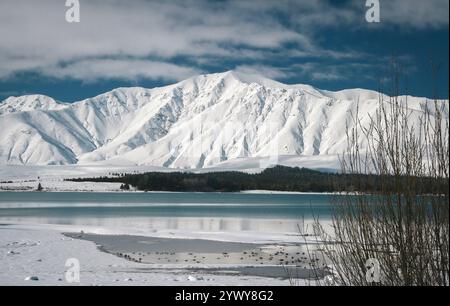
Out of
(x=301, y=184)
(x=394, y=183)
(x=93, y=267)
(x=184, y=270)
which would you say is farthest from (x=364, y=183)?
(x=301, y=184)

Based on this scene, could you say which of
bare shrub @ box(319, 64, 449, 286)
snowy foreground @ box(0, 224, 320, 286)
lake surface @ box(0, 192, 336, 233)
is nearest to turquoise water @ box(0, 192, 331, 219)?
lake surface @ box(0, 192, 336, 233)

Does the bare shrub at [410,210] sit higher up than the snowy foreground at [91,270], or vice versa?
the bare shrub at [410,210]

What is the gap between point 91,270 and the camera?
16406 mm

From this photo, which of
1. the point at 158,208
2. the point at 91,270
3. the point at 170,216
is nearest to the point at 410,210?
the point at 91,270

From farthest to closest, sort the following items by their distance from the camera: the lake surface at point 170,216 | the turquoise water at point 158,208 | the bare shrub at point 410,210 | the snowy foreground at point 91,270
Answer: the turquoise water at point 158,208
the lake surface at point 170,216
the snowy foreground at point 91,270
the bare shrub at point 410,210

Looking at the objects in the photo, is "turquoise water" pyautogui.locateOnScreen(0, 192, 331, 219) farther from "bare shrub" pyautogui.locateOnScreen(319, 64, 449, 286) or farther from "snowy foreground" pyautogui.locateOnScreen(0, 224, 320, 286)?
"bare shrub" pyautogui.locateOnScreen(319, 64, 449, 286)

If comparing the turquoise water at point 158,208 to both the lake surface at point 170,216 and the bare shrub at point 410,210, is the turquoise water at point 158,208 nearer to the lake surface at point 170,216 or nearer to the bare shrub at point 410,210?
the lake surface at point 170,216

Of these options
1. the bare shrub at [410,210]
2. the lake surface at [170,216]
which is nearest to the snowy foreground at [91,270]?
the lake surface at [170,216]

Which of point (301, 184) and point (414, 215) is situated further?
point (301, 184)

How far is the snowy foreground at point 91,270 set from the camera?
13680 mm

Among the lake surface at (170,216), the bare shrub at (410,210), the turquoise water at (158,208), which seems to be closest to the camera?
the bare shrub at (410,210)
